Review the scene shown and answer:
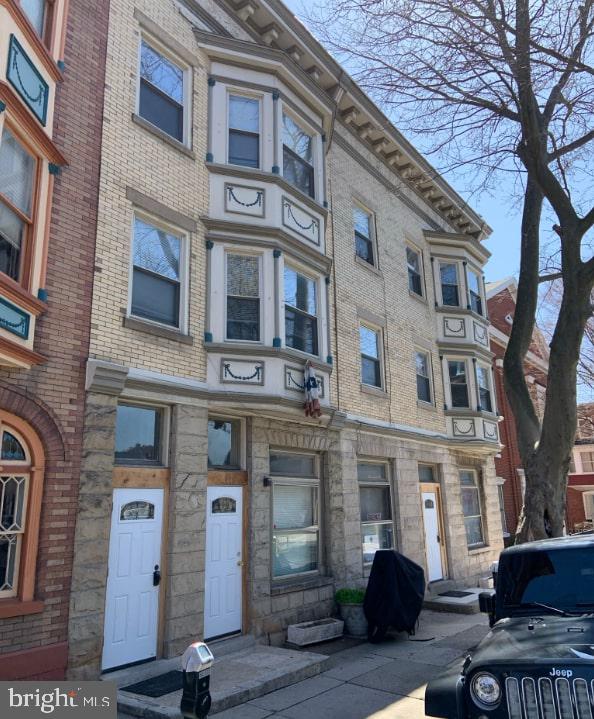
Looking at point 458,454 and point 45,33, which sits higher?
point 45,33

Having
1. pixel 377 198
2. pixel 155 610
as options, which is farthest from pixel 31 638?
pixel 377 198

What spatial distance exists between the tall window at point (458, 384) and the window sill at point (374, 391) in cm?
403

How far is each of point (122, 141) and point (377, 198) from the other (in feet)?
27.7

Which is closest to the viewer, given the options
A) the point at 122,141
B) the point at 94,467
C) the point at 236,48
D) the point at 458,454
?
the point at 94,467

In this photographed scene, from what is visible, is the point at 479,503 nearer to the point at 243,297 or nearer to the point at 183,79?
the point at 243,297

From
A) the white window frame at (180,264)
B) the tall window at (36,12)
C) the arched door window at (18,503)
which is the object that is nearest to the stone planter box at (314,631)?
the arched door window at (18,503)

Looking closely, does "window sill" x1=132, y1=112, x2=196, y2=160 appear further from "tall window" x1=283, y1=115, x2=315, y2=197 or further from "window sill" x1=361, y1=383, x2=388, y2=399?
"window sill" x1=361, y1=383, x2=388, y2=399

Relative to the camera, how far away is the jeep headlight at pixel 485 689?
13.1ft

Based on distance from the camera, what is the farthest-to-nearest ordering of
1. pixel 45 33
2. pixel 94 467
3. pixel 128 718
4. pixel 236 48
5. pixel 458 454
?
pixel 458 454, pixel 236 48, pixel 45 33, pixel 94 467, pixel 128 718

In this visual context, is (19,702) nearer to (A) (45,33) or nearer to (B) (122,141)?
(B) (122,141)

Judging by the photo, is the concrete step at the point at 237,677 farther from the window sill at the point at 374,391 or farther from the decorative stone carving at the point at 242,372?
the window sill at the point at 374,391

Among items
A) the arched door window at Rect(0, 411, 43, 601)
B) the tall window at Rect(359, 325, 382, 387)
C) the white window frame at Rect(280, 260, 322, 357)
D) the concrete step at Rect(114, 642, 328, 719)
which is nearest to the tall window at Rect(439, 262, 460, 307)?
the tall window at Rect(359, 325, 382, 387)

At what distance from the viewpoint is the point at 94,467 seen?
7.41 meters

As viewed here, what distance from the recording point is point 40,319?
23.5 ft
